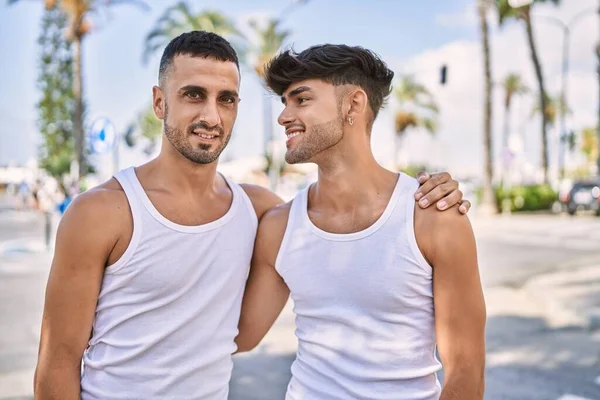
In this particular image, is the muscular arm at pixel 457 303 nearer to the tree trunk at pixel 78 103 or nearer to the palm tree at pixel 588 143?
the tree trunk at pixel 78 103

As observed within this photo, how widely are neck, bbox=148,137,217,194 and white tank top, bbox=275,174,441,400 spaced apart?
548 mm

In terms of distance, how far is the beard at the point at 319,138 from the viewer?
2580 millimetres

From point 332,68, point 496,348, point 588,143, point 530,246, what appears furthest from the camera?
point 588,143

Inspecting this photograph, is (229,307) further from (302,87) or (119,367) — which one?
(302,87)

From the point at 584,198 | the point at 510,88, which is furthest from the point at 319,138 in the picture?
the point at 510,88

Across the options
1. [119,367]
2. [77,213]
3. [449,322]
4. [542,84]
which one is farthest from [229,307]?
[542,84]

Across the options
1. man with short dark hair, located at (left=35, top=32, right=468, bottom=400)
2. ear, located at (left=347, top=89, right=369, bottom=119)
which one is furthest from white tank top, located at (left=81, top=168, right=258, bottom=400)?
ear, located at (left=347, top=89, right=369, bottom=119)

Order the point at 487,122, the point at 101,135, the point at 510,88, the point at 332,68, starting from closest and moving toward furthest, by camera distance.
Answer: the point at 332,68, the point at 101,135, the point at 487,122, the point at 510,88

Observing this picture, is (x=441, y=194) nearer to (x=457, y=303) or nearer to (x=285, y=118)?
(x=457, y=303)

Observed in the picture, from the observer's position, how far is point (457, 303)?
2.29 m

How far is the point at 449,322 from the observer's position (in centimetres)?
230

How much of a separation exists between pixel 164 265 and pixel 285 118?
727mm

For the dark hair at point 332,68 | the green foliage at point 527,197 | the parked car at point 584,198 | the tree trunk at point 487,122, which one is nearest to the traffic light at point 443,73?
the tree trunk at point 487,122

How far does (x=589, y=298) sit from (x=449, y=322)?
8.20 metres
